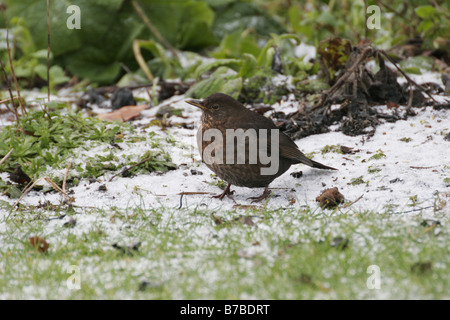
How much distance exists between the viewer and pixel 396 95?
5.80m

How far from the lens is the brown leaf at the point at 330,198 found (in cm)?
398

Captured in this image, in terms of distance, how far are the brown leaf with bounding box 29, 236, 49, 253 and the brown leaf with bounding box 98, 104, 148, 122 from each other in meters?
2.95

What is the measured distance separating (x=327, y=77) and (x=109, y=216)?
3228mm

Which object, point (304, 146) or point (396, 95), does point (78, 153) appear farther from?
point (396, 95)

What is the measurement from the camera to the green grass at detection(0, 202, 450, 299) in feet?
8.74

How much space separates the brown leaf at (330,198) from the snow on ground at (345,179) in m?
0.08

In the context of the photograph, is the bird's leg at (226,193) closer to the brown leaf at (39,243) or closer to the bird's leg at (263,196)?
the bird's leg at (263,196)

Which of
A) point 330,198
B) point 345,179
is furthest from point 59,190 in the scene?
point 345,179

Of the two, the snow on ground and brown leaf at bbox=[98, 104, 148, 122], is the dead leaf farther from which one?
brown leaf at bbox=[98, 104, 148, 122]

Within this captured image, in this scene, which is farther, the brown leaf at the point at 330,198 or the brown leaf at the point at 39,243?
the brown leaf at the point at 330,198

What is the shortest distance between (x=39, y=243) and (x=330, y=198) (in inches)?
79.4

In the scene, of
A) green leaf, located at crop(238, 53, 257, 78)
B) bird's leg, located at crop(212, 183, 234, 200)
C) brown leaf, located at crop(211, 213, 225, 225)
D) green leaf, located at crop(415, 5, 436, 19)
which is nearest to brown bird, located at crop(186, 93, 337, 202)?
bird's leg, located at crop(212, 183, 234, 200)

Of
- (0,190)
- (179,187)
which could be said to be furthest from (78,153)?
(179,187)

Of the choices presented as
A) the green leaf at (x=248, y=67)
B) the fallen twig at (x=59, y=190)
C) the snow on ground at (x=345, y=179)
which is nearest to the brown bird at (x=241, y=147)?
the snow on ground at (x=345, y=179)
